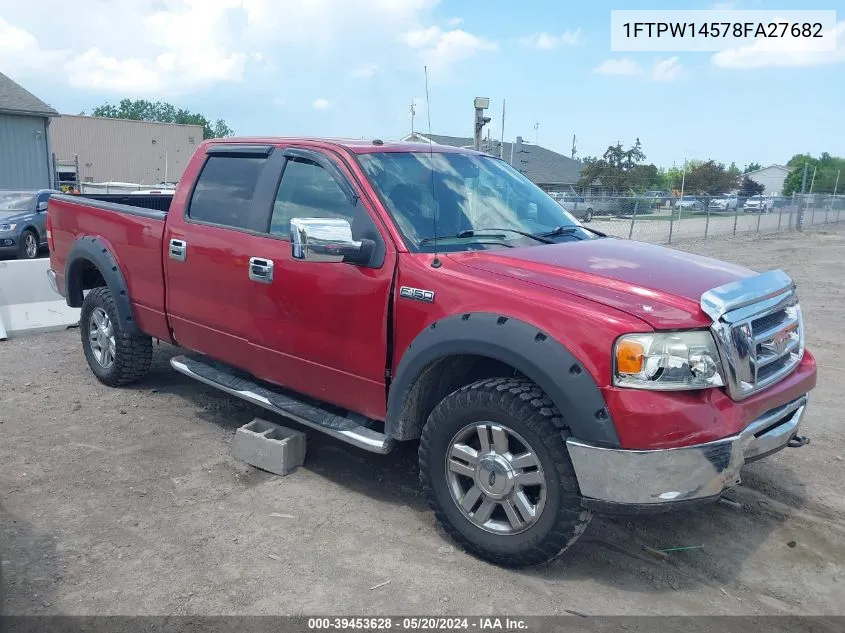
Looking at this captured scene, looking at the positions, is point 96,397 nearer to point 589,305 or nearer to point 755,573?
point 589,305

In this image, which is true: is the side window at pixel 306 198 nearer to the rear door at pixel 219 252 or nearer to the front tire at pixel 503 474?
the rear door at pixel 219 252

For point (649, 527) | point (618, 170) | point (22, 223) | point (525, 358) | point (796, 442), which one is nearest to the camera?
point (525, 358)

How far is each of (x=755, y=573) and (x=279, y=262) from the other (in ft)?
9.72

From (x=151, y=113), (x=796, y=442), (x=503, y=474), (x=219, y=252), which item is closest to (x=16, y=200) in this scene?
(x=219, y=252)

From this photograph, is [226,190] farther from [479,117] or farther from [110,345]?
[479,117]

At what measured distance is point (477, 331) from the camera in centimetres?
348

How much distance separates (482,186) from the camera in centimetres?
466

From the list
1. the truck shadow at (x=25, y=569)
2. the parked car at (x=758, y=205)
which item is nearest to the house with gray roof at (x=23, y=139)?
the parked car at (x=758, y=205)

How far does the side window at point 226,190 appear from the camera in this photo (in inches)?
191

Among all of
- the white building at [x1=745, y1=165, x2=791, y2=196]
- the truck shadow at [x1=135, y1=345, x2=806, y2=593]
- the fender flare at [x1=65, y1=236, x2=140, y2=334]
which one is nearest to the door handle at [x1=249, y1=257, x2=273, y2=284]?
the truck shadow at [x1=135, y1=345, x2=806, y2=593]

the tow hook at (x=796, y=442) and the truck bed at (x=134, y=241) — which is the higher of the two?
the truck bed at (x=134, y=241)

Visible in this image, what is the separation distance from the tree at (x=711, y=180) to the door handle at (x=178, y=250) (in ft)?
178

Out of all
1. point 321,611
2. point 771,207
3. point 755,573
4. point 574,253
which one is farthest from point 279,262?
point 771,207

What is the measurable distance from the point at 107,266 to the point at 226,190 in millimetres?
1464
